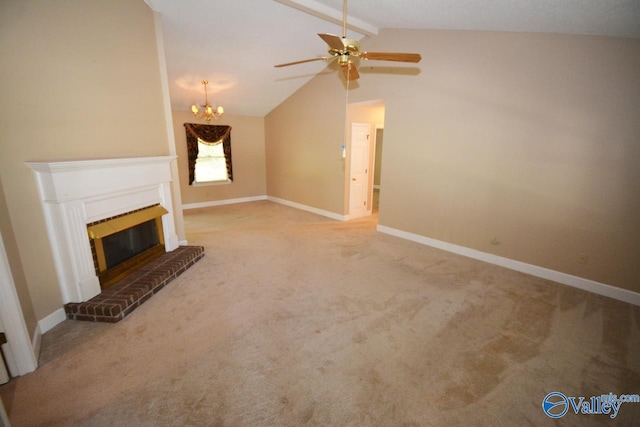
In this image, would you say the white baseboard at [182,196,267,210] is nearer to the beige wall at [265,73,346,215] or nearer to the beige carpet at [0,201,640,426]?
the beige wall at [265,73,346,215]

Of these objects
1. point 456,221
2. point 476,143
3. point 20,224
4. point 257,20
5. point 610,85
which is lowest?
point 456,221

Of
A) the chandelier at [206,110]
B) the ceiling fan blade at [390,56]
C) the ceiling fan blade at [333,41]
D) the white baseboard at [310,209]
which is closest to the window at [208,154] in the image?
the chandelier at [206,110]

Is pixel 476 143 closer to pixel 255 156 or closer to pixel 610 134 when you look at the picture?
pixel 610 134

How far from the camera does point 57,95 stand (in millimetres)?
2477

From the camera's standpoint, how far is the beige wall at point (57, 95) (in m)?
2.19

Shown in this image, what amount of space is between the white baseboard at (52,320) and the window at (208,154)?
4.83m

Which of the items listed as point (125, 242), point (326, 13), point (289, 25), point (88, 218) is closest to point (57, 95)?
point (88, 218)

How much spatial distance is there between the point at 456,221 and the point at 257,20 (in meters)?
4.19

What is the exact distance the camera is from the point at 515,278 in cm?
357

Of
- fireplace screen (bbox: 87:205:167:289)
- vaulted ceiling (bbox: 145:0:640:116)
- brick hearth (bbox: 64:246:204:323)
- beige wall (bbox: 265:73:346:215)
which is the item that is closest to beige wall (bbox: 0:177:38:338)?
brick hearth (bbox: 64:246:204:323)

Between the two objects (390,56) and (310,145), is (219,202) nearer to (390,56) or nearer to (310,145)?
(310,145)

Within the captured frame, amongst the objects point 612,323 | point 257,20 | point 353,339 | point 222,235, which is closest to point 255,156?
point 222,235

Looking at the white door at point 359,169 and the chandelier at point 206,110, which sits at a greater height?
the chandelier at point 206,110

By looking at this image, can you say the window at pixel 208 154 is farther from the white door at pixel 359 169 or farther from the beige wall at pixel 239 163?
the white door at pixel 359 169
